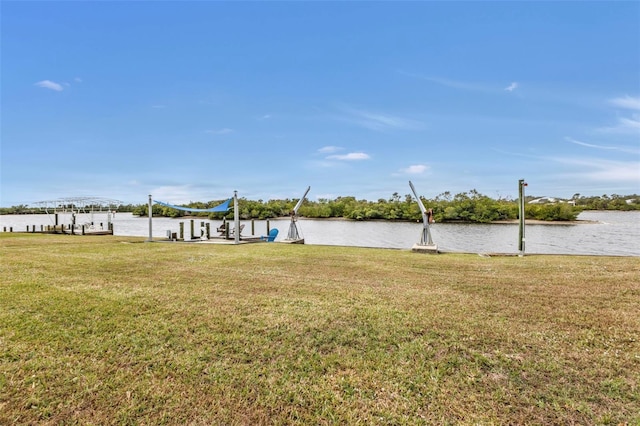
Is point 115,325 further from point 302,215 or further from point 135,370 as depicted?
point 302,215

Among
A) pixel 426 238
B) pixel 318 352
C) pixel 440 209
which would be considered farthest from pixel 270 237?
pixel 440 209

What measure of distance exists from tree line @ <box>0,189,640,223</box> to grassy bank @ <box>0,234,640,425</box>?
32.2 metres

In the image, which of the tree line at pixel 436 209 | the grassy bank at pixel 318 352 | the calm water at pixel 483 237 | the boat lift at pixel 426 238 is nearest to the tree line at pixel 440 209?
the tree line at pixel 436 209

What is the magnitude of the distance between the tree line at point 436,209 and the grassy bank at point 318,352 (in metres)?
32.2

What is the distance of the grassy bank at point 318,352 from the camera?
6.74 ft

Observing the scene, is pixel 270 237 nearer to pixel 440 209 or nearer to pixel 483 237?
pixel 483 237

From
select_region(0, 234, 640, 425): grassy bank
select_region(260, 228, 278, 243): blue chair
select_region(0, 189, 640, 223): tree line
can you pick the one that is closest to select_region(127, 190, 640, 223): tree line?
select_region(0, 189, 640, 223): tree line

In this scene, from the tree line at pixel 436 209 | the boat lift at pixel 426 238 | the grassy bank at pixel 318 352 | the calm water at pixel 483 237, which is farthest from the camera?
the tree line at pixel 436 209

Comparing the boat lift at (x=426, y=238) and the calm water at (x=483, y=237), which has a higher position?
the boat lift at (x=426, y=238)

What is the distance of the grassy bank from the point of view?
205 cm

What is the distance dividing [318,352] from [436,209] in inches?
1977

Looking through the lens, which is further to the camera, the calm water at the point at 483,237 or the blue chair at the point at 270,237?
the calm water at the point at 483,237

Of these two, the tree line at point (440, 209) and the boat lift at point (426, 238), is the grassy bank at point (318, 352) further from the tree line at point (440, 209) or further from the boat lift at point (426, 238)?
the tree line at point (440, 209)

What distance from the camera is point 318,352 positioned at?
2764 mm
